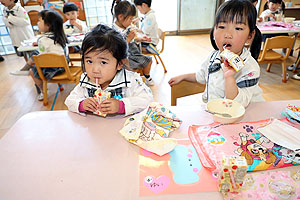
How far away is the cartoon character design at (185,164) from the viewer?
580 mm

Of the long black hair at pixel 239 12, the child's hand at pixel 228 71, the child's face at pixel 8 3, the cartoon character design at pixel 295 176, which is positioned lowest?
the cartoon character design at pixel 295 176

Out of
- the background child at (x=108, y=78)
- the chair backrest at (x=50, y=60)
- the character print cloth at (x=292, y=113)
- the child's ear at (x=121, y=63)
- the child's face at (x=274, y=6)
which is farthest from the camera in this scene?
the child's face at (x=274, y=6)

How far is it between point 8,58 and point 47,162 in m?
4.68

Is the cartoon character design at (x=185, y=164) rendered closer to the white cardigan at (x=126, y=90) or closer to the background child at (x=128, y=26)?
the white cardigan at (x=126, y=90)

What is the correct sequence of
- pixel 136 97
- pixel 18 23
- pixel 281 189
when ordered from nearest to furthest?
pixel 281 189 → pixel 136 97 → pixel 18 23

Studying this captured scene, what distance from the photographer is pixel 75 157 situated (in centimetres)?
67

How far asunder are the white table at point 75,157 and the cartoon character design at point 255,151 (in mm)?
160

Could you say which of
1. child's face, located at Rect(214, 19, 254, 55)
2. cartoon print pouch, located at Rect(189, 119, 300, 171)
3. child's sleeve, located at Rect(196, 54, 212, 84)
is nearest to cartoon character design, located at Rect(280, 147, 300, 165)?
cartoon print pouch, located at Rect(189, 119, 300, 171)

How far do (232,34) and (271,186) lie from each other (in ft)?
2.14

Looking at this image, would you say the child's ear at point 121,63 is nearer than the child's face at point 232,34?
No

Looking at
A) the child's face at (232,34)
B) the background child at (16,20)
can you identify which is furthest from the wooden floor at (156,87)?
the child's face at (232,34)

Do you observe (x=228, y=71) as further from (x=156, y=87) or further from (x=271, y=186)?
(x=156, y=87)

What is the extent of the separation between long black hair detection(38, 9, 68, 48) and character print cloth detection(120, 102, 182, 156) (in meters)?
1.81

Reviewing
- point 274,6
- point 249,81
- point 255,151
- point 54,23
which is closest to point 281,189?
point 255,151
